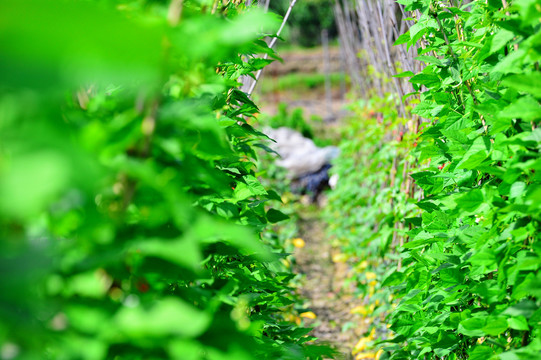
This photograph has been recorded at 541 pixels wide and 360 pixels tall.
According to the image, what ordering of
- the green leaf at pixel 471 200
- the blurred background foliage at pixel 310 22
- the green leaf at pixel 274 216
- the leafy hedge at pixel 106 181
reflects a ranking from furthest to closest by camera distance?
1. the blurred background foliage at pixel 310 22
2. the green leaf at pixel 274 216
3. the green leaf at pixel 471 200
4. the leafy hedge at pixel 106 181

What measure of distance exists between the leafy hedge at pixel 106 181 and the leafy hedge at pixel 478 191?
0.58 metres

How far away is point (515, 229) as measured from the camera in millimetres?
1045

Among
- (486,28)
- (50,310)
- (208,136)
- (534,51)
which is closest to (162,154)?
(208,136)

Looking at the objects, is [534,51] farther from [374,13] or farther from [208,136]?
[374,13]

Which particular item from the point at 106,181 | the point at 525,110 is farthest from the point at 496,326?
the point at 106,181

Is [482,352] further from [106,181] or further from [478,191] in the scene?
[106,181]

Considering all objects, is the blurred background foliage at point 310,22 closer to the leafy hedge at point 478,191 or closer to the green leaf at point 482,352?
the leafy hedge at point 478,191

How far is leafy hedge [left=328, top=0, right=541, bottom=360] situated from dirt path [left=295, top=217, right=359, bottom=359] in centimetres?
123

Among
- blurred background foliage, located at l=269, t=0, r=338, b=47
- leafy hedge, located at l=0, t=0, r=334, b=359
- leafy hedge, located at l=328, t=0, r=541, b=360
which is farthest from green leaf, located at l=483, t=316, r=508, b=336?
blurred background foliage, located at l=269, t=0, r=338, b=47

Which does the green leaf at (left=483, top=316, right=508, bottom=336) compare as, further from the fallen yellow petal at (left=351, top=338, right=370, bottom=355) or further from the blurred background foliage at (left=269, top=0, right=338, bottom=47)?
the blurred background foliage at (left=269, top=0, right=338, bottom=47)

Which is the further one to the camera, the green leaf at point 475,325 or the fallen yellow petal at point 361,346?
the fallen yellow petal at point 361,346


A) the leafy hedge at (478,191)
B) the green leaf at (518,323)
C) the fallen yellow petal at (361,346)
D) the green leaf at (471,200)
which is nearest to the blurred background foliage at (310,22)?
the fallen yellow petal at (361,346)

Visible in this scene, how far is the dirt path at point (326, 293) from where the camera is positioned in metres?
3.15

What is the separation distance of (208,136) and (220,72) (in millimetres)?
965
